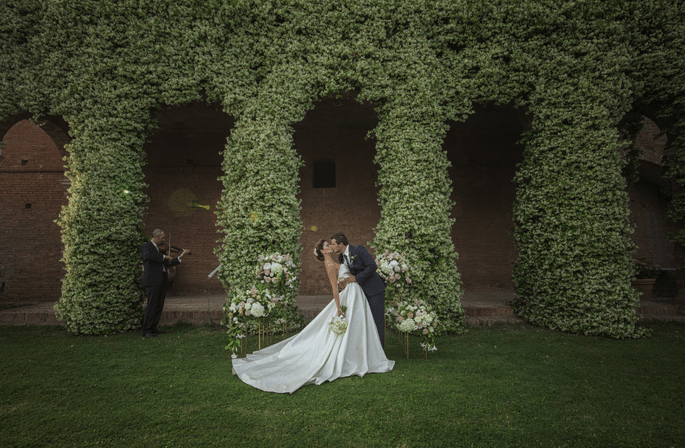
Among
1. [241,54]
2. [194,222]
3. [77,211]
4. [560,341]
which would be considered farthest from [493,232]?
[77,211]

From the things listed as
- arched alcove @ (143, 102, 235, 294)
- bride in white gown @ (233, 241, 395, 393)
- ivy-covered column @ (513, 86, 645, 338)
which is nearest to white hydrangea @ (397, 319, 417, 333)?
bride in white gown @ (233, 241, 395, 393)

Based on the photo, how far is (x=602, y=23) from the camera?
6.08m

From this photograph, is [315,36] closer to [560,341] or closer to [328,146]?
[328,146]

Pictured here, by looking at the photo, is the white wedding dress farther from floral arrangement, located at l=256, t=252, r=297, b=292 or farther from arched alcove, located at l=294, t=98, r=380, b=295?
arched alcove, located at l=294, t=98, r=380, b=295

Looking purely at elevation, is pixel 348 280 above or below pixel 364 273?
below

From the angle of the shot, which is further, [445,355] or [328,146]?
[328,146]

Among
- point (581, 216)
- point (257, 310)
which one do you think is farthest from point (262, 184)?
point (581, 216)

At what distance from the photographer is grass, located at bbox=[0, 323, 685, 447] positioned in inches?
109

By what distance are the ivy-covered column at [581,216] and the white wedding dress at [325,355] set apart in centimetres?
392

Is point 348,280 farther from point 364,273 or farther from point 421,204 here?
point 421,204

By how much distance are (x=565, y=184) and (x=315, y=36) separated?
5382 millimetres

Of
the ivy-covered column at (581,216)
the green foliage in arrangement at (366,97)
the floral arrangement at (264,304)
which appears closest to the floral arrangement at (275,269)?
the floral arrangement at (264,304)

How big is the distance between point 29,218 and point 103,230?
6.02 meters

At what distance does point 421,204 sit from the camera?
6.16 metres
